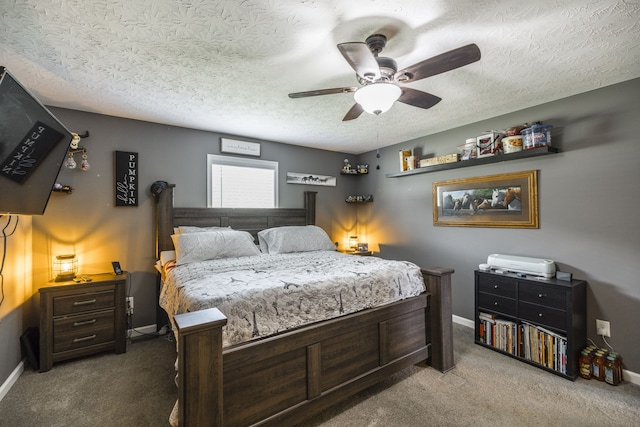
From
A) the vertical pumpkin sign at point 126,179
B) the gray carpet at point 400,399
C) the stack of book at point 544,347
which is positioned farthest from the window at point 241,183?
the stack of book at point 544,347

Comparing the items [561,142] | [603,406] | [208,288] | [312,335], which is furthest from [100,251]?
→ [561,142]

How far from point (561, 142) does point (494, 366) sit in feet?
7.14

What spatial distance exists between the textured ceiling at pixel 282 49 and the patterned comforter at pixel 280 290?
5.06ft

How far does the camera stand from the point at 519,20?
164 cm

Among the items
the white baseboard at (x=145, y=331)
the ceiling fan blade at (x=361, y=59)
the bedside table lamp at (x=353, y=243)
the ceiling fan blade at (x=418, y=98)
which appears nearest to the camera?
the ceiling fan blade at (x=361, y=59)

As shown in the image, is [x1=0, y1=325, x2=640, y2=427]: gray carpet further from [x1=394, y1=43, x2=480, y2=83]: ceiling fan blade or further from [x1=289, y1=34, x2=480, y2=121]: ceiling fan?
[x1=394, y1=43, x2=480, y2=83]: ceiling fan blade

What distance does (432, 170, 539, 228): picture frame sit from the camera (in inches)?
115

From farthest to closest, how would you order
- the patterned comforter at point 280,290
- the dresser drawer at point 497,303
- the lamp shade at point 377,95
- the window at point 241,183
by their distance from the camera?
1. the window at point 241,183
2. the dresser drawer at point 497,303
3. the lamp shade at point 377,95
4. the patterned comforter at point 280,290

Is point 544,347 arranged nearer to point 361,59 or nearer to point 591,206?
point 591,206

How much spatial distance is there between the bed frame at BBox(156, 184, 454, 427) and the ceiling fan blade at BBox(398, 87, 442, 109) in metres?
1.37

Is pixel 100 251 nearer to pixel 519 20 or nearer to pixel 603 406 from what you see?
pixel 519 20

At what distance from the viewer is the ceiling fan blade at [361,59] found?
57.7 inches

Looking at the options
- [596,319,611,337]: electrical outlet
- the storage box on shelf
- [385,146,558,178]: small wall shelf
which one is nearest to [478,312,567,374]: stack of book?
the storage box on shelf

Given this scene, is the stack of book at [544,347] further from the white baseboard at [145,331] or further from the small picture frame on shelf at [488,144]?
the white baseboard at [145,331]
